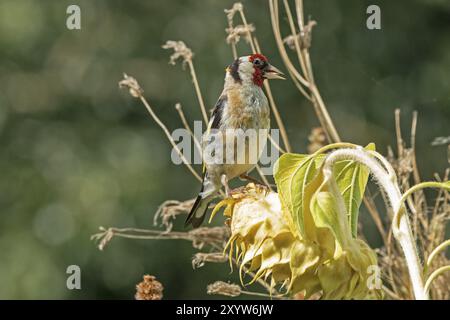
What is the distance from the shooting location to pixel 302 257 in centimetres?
90

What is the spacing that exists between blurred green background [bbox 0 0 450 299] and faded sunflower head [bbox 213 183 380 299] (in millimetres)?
2753

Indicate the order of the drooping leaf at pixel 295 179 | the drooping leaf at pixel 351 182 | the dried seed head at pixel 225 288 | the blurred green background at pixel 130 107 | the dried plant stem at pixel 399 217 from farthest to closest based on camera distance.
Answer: the blurred green background at pixel 130 107 < the dried seed head at pixel 225 288 < the drooping leaf at pixel 351 182 < the drooping leaf at pixel 295 179 < the dried plant stem at pixel 399 217

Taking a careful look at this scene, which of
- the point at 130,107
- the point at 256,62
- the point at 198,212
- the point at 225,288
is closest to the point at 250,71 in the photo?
the point at 256,62

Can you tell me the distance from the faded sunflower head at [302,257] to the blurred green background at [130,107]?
275cm

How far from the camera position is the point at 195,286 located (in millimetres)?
4133

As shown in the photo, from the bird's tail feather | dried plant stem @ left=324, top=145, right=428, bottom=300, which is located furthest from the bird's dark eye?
dried plant stem @ left=324, top=145, right=428, bottom=300

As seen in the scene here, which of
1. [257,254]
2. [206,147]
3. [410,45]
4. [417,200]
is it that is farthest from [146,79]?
[257,254]

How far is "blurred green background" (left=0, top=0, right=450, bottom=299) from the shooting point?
3885 mm

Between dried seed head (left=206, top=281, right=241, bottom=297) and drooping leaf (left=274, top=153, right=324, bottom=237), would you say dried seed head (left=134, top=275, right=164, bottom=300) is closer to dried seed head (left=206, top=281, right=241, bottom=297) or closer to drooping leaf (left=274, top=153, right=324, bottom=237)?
dried seed head (left=206, top=281, right=241, bottom=297)

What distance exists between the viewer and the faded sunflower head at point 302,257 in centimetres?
89

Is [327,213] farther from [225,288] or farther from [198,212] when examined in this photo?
[198,212]

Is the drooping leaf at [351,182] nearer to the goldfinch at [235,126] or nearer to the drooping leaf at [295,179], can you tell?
the drooping leaf at [295,179]

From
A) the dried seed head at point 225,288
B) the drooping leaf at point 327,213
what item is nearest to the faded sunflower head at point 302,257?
the drooping leaf at point 327,213

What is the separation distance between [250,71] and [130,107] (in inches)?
91.8
